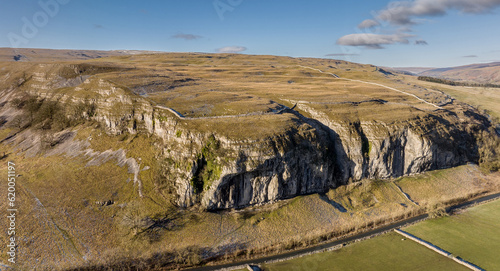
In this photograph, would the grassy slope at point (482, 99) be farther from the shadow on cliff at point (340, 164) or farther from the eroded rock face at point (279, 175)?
the eroded rock face at point (279, 175)

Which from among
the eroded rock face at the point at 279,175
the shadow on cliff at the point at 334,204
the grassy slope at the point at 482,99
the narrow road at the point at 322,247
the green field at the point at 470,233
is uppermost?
the grassy slope at the point at 482,99

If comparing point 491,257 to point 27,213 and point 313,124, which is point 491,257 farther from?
point 27,213

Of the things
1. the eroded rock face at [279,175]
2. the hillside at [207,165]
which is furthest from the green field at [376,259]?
the eroded rock face at [279,175]

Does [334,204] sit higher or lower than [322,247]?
higher

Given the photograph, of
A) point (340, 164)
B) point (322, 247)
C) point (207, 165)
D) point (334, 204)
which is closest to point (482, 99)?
point (340, 164)

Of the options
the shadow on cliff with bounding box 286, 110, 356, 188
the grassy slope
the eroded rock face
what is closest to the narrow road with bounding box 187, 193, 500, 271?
the eroded rock face

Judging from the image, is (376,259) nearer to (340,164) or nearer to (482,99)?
(340,164)

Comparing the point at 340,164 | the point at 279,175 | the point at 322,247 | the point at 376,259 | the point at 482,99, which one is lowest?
the point at 322,247
